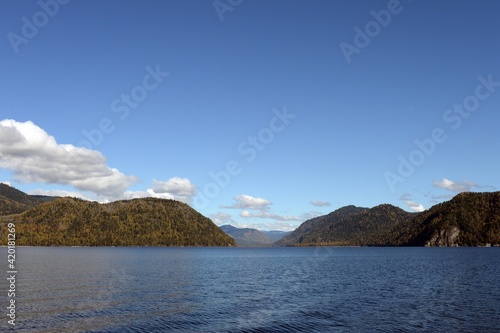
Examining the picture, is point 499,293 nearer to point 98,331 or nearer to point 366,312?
point 366,312

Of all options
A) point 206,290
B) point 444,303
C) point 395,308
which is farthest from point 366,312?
point 206,290

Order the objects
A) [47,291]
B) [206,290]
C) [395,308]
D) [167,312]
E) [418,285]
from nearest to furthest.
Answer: [167,312], [395,308], [47,291], [206,290], [418,285]

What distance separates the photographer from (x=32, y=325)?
4934cm

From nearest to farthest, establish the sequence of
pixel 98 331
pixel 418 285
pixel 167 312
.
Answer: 1. pixel 98 331
2. pixel 167 312
3. pixel 418 285

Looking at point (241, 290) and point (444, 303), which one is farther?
point (241, 290)

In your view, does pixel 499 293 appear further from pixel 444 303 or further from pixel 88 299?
pixel 88 299

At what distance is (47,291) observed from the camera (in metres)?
77.8

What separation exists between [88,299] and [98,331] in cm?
2390

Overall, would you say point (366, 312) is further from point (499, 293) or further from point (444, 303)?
point (499, 293)

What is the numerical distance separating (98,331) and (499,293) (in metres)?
75.0

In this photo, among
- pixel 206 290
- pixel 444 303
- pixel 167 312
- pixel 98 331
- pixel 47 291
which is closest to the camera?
pixel 98 331

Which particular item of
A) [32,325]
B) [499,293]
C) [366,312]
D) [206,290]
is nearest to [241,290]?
[206,290]

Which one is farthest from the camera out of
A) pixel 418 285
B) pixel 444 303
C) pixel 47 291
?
pixel 418 285

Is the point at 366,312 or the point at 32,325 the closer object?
the point at 32,325
